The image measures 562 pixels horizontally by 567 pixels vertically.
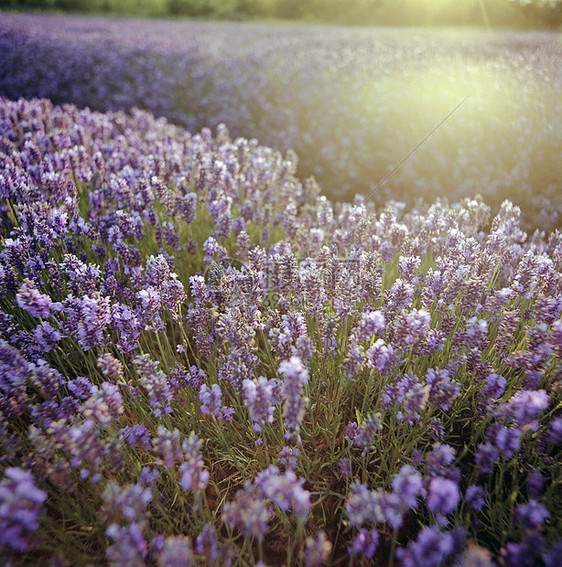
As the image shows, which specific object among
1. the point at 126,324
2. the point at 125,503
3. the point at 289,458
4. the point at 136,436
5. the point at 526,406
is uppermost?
the point at 526,406

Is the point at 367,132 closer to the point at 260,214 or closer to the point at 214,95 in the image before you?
the point at 214,95

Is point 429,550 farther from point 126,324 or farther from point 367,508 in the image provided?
point 126,324

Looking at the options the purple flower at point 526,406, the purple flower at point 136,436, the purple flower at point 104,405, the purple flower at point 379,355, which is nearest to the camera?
the purple flower at point 526,406

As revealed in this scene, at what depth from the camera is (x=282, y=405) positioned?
2039mm

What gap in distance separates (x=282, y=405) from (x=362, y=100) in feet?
19.0

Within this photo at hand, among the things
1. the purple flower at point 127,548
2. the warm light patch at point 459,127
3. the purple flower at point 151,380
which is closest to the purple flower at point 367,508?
the purple flower at point 127,548

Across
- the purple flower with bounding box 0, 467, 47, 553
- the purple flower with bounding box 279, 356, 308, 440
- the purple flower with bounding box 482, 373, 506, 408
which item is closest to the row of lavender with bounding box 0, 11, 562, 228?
the purple flower with bounding box 482, 373, 506, 408

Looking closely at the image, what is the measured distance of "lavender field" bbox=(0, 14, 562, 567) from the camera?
1368 mm

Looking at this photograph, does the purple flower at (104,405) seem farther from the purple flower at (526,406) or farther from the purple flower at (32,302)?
the purple flower at (526,406)

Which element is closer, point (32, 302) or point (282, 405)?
point (32, 302)

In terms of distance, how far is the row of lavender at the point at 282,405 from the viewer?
1.32 meters

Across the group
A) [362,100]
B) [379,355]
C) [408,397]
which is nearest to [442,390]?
[408,397]

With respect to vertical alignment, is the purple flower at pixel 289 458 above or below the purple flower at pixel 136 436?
above

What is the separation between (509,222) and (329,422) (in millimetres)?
1924
